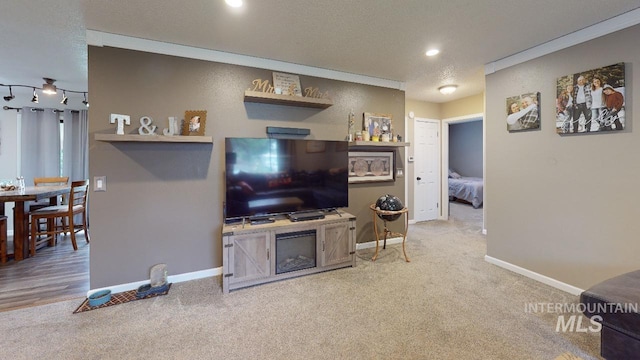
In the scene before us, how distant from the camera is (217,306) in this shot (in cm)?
228

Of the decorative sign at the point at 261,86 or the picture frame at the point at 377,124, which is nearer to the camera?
the decorative sign at the point at 261,86

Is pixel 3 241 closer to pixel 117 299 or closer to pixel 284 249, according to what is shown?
pixel 117 299

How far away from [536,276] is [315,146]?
2.84 metres

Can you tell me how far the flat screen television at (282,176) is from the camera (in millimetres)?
2662

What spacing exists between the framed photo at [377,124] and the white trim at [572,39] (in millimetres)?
1379

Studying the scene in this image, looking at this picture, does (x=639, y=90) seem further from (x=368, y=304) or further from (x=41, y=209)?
(x=41, y=209)

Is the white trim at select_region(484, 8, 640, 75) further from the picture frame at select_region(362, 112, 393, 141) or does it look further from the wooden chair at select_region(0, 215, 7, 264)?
the wooden chair at select_region(0, 215, 7, 264)

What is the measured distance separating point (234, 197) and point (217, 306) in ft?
3.38

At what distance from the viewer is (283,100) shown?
2.93 metres

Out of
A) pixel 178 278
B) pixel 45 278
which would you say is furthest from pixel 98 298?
pixel 45 278

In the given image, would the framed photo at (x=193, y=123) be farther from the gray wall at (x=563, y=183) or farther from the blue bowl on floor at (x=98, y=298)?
the gray wall at (x=563, y=183)

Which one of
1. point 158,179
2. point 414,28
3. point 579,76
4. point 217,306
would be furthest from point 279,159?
point 579,76

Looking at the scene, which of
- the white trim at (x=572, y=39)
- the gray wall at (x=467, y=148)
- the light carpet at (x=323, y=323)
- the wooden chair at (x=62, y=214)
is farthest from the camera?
the gray wall at (x=467, y=148)

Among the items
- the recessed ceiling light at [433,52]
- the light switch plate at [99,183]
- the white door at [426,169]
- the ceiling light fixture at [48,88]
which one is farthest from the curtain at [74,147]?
the white door at [426,169]
